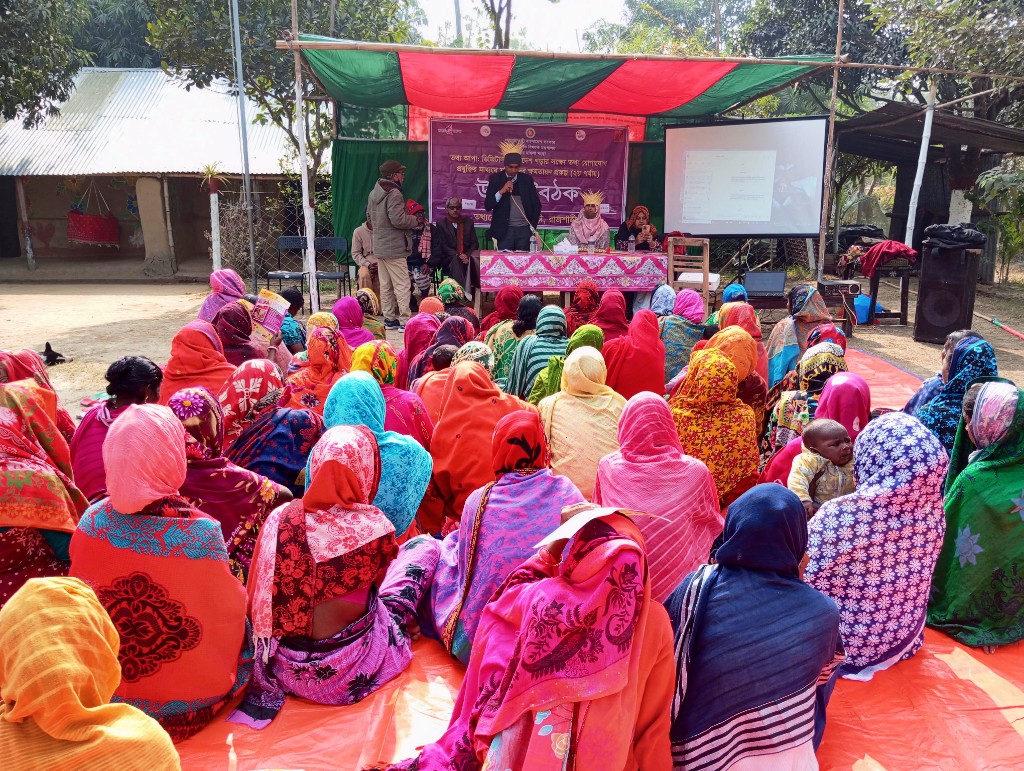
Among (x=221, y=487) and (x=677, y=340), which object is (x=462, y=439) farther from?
(x=677, y=340)

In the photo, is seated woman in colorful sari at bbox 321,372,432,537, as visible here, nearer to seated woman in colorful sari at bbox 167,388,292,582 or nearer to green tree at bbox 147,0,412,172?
seated woman in colorful sari at bbox 167,388,292,582

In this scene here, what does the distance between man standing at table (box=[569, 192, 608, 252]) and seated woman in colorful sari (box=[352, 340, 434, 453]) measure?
21.3 feet

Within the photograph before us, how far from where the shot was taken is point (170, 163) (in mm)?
15008

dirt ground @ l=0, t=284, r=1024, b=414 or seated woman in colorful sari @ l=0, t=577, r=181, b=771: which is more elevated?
seated woman in colorful sari @ l=0, t=577, r=181, b=771

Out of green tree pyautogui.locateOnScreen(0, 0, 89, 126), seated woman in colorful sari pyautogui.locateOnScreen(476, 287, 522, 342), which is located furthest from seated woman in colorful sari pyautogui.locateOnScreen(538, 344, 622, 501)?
green tree pyautogui.locateOnScreen(0, 0, 89, 126)

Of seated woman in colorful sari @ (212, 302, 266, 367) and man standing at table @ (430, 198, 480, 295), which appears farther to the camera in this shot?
man standing at table @ (430, 198, 480, 295)

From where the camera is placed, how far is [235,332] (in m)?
5.18

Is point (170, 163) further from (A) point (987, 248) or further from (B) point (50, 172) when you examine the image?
(A) point (987, 248)

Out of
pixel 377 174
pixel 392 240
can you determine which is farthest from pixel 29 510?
pixel 377 174

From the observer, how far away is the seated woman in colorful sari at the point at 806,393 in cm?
395

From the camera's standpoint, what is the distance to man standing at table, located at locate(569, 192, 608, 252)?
10469 millimetres

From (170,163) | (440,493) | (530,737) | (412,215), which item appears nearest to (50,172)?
(170,163)

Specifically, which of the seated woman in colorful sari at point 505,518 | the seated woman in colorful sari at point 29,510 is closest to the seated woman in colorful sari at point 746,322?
the seated woman in colorful sari at point 505,518

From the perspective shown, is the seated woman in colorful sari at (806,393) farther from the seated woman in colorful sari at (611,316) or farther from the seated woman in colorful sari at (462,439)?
the seated woman in colorful sari at (611,316)
